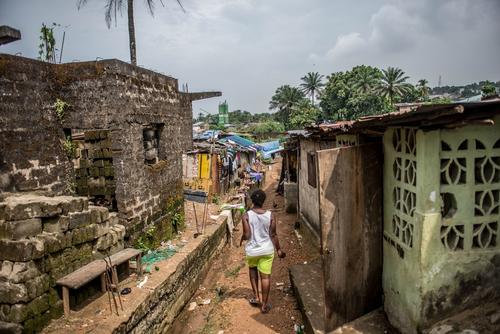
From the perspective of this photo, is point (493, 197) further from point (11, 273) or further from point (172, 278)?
point (11, 273)

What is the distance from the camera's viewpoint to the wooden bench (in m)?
4.61

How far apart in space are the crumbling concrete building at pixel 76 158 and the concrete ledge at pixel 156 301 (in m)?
0.51

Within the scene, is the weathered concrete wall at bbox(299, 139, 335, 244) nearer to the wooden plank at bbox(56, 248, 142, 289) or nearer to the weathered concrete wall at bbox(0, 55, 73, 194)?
the wooden plank at bbox(56, 248, 142, 289)

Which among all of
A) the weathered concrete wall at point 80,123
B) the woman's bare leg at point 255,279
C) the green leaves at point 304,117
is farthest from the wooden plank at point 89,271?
the green leaves at point 304,117

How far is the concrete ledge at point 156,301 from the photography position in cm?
457

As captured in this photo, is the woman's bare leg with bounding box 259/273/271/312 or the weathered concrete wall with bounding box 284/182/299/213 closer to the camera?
the woman's bare leg with bounding box 259/273/271/312

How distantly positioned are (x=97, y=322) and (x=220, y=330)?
1872mm

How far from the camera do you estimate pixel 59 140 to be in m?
6.40

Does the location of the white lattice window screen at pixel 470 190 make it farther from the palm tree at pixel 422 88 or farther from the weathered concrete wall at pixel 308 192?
the palm tree at pixel 422 88

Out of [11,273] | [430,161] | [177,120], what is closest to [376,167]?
[430,161]

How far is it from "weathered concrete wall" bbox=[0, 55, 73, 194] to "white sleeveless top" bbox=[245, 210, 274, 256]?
4000 mm

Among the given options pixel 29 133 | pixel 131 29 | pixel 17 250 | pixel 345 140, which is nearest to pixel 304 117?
pixel 131 29

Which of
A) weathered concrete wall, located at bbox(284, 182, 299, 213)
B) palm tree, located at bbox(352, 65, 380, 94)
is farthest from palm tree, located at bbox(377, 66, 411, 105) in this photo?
weathered concrete wall, located at bbox(284, 182, 299, 213)

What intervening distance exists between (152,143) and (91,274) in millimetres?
3786
